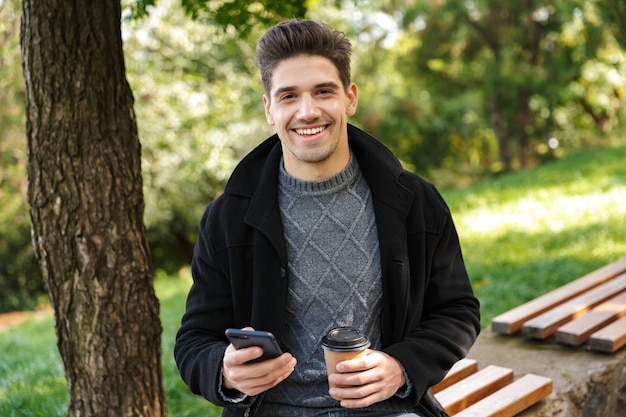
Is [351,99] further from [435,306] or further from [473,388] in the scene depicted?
[473,388]

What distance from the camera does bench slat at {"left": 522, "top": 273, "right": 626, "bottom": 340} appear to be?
3742mm

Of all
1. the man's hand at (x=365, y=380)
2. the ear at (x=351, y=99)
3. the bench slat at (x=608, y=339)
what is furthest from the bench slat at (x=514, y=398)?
the ear at (x=351, y=99)

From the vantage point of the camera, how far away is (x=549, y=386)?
3039mm

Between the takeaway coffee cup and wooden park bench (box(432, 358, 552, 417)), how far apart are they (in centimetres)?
116

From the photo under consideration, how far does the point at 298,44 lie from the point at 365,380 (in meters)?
1.02

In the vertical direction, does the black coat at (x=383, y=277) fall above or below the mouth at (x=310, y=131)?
below

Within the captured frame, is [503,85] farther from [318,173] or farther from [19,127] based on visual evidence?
[318,173]

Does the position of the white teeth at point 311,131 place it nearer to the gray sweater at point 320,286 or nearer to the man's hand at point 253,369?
the gray sweater at point 320,286

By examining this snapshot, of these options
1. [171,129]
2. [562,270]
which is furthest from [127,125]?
[171,129]

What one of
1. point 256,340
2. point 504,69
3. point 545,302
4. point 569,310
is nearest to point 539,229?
point 545,302

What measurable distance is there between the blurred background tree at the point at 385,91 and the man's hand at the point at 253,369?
6.59 feet

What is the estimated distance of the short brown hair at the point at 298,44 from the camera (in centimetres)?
212

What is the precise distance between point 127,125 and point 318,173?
1.04 meters

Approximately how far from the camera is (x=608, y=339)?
11.3 ft
